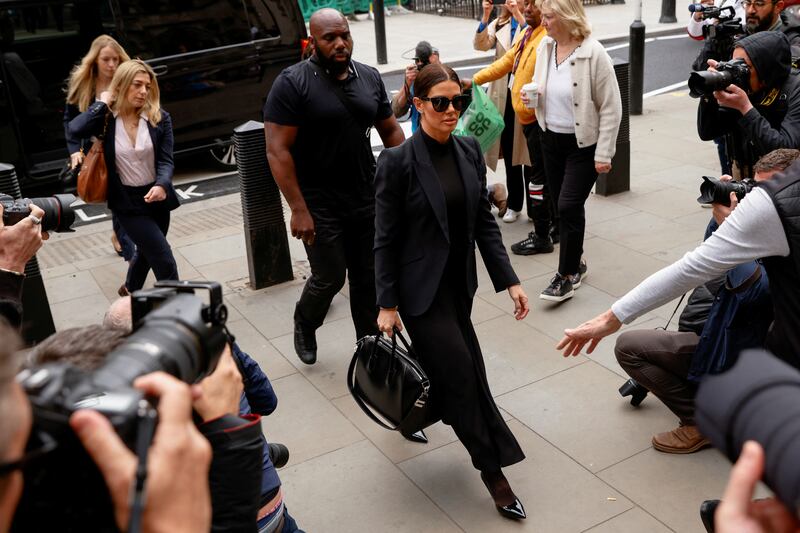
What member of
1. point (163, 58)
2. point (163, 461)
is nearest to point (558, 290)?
point (163, 461)

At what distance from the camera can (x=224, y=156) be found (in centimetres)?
1056

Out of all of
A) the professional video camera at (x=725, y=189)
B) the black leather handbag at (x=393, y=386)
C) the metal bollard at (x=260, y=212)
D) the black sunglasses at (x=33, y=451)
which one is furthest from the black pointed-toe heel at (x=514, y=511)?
the metal bollard at (x=260, y=212)

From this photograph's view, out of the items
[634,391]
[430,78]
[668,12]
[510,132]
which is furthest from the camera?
[668,12]

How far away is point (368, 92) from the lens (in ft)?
17.4

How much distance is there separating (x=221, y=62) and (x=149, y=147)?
4.04 metres

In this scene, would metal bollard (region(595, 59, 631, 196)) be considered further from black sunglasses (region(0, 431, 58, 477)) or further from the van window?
black sunglasses (region(0, 431, 58, 477))

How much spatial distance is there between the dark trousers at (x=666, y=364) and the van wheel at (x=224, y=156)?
697 centimetres

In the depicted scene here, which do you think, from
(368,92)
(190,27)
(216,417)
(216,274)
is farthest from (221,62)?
(216,417)

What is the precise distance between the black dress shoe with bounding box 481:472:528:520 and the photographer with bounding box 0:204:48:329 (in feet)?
6.84

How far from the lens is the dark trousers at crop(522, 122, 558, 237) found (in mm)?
6734

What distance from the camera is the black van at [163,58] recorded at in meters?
9.13

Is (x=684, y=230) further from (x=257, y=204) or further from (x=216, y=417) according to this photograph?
(x=216, y=417)

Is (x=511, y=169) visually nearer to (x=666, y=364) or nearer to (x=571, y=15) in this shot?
(x=571, y=15)

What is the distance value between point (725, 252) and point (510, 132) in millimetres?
4332
